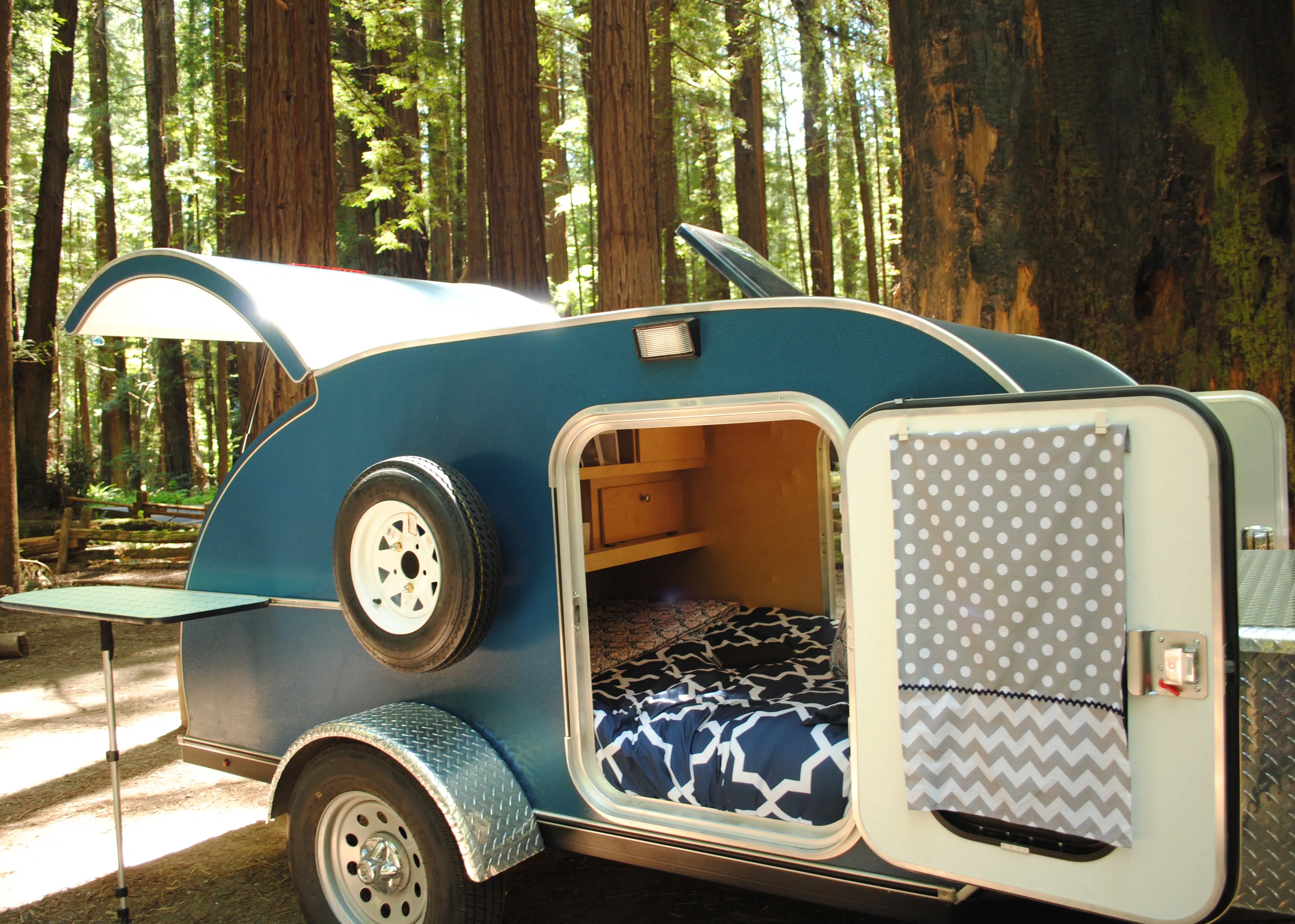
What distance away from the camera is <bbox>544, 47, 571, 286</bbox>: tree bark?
64.4 ft

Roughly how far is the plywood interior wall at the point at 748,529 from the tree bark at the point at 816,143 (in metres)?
9.54

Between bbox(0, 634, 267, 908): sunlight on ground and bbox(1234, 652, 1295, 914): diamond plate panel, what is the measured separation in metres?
4.56

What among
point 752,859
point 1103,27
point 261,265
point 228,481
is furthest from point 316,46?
point 752,859

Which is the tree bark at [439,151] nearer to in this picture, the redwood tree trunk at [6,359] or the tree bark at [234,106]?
the tree bark at [234,106]

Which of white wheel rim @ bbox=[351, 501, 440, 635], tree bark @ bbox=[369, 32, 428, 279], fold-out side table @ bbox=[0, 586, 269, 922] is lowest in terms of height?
fold-out side table @ bbox=[0, 586, 269, 922]

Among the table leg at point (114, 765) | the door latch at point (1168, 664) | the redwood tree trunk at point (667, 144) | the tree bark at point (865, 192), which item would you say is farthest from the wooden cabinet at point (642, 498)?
the tree bark at point (865, 192)

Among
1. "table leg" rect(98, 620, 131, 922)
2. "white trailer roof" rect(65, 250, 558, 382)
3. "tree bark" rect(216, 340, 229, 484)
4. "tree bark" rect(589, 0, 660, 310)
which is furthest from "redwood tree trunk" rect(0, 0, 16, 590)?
"tree bark" rect(216, 340, 229, 484)

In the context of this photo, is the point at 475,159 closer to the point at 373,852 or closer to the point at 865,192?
the point at 865,192

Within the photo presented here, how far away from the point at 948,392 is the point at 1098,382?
57.7 inches

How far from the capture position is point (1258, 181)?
15.2 ft

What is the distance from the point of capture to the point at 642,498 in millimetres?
5199

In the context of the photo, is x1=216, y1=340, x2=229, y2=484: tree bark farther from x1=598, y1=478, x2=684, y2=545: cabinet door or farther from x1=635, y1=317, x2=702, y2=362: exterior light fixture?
x1=635, y1=317, x2=702, y2=362: exterior light fixture

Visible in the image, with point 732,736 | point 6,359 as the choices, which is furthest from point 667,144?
point 732,736

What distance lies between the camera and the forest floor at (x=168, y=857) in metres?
3.75
